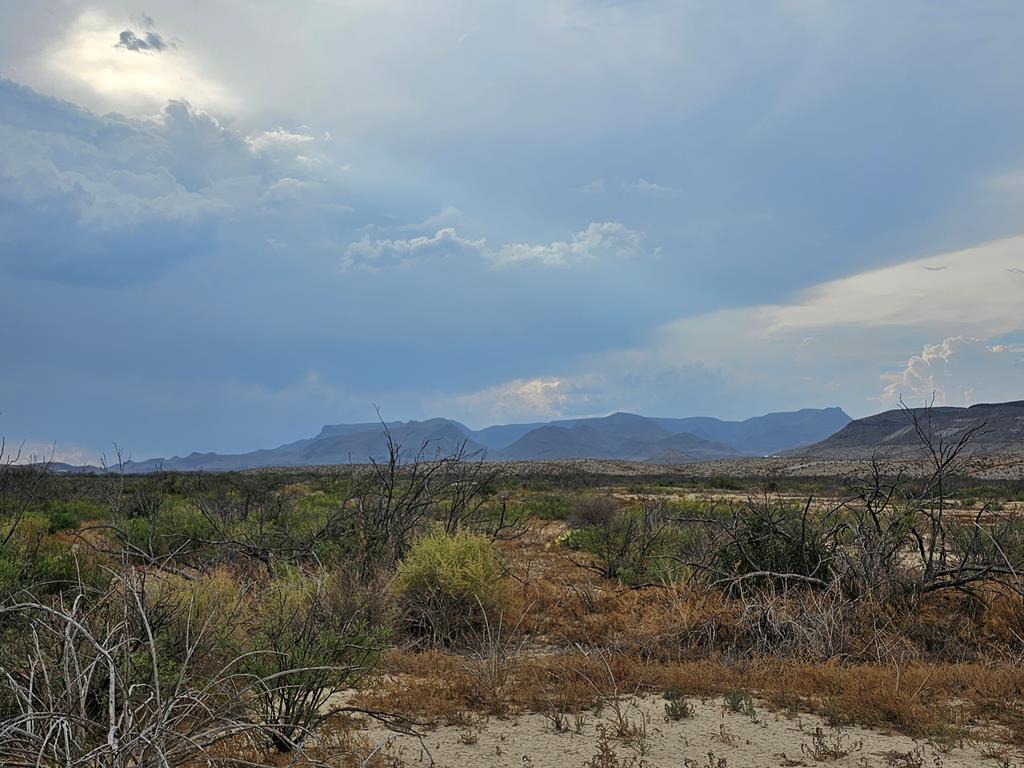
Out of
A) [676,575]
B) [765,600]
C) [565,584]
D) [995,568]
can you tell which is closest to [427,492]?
[565,584]

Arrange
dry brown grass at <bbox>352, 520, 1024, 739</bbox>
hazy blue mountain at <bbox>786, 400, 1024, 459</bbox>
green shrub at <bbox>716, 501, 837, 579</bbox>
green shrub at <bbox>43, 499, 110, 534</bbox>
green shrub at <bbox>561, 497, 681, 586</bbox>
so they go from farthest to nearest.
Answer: hazy blue mountain at <bbox>786, 400, 1024, 459</bbox>, green shrub at <bbox>43, 499, 110, 534</bbox>, green shrub at <bbox>561, 497, 681, 586</bbox>, green shrub at <bbox>716, 501, 837, 579</bbox>, dry brown grass at <bbox>352, 520, 1024, 739</bbox>

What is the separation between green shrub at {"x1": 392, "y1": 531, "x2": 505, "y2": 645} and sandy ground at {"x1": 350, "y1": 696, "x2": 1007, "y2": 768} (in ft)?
10.1

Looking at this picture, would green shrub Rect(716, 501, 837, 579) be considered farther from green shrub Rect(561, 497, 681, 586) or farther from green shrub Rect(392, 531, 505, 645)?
green shrub Rect(392, 531, 505, 645)

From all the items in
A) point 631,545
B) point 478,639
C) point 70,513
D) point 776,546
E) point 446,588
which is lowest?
point 478,639

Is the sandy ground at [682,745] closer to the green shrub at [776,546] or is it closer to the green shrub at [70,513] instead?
the green shrub at [776,546]

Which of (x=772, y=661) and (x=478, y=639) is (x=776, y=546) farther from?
(x=478, y=639)

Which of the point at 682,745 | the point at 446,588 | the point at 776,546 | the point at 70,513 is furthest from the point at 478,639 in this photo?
the point at 70,513

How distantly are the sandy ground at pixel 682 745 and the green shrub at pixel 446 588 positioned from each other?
308 cm

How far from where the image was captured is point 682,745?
17.0 ft

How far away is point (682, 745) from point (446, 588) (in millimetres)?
4311

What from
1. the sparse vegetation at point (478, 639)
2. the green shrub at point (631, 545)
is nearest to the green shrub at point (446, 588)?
the sparse vegetation at point (478, 639)

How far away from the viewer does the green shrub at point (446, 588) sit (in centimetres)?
877

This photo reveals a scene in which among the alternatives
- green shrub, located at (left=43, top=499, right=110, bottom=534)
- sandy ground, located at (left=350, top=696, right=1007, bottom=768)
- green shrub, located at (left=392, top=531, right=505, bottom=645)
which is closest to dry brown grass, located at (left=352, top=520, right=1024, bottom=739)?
sandy ground, located at (left=350, top=696, right=1007, bottom=768)

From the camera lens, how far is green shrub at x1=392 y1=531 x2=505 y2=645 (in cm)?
877
